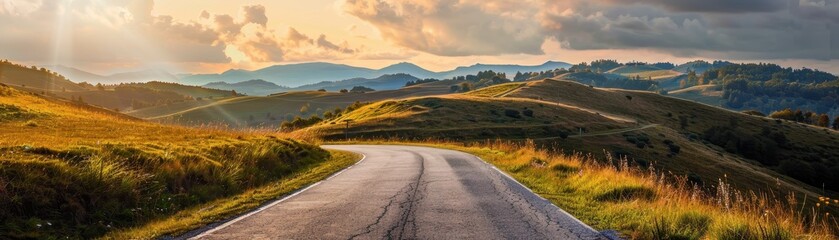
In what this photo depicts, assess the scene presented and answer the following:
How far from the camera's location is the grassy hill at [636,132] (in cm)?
8175

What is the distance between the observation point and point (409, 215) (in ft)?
33.2

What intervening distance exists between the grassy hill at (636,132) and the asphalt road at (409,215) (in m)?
52.7

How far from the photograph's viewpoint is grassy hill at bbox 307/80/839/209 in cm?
8175

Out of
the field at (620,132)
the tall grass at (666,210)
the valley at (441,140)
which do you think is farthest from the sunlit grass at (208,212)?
the field at (620,132)

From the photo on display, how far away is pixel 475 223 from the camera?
9398 millimetres

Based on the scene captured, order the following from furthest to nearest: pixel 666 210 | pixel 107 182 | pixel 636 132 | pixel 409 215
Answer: pixel 636 132 → pixel 107 182 → pixel 666 210 → pixel 409 215

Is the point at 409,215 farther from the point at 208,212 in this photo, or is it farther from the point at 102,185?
the point at 102,185

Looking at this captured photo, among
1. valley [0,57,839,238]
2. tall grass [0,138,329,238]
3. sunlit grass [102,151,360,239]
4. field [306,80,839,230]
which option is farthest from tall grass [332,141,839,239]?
field [306,80,839,230]

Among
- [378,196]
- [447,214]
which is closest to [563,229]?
[447,214]

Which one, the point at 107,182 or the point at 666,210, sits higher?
the point at 107,182

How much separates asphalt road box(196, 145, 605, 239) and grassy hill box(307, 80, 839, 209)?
5266 cm

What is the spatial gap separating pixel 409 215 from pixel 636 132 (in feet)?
341

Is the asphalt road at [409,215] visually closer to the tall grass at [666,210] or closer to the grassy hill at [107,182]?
the tall grass at [666,210]

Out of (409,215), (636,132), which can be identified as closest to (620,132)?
(636,132)
